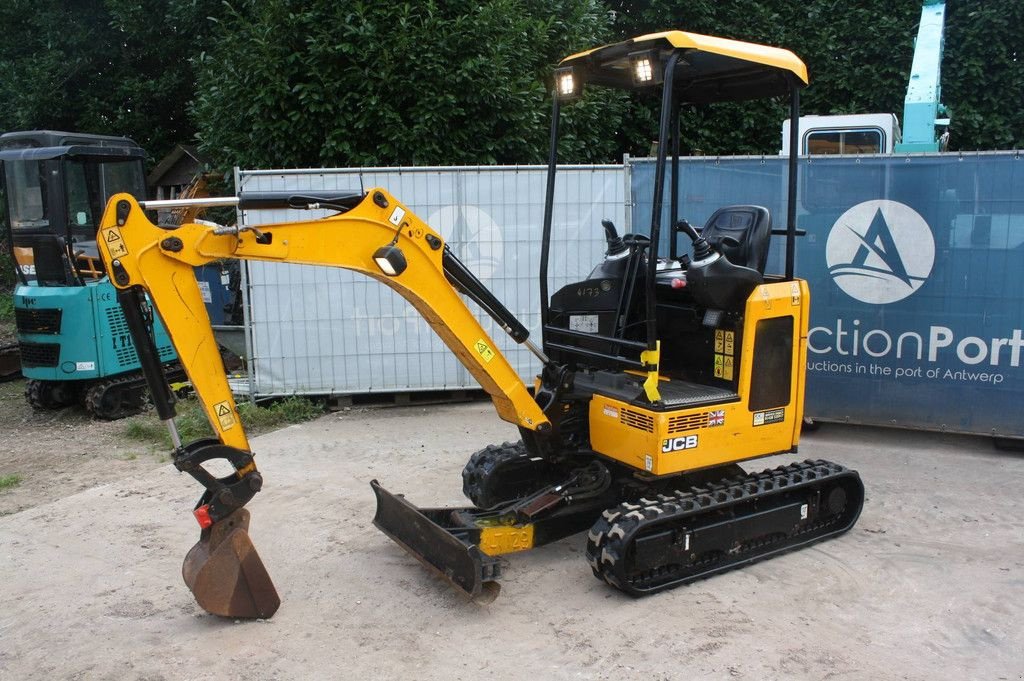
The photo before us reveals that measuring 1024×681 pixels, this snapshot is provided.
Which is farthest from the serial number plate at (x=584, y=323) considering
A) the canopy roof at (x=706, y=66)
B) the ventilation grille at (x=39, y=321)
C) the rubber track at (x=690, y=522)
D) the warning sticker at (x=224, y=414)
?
the ventilation grille at (x=39, y=321)

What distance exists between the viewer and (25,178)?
30.9ft

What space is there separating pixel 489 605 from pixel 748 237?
2.65m

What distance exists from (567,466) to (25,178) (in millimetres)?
7193

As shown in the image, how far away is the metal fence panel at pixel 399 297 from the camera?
8633mm

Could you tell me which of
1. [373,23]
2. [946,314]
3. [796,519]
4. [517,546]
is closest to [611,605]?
[517,546]

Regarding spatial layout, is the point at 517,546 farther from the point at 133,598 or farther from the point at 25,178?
the point at 25,178

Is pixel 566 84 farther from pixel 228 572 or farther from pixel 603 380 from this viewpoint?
pixel 228 572

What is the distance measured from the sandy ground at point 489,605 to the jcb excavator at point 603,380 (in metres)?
0.22

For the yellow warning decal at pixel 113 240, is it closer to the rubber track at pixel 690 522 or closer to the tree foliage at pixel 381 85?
the rubber track at pixel 690 522

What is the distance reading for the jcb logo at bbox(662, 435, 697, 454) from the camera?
4832mm

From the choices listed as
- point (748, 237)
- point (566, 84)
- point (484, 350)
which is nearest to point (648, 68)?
point (566, 84)

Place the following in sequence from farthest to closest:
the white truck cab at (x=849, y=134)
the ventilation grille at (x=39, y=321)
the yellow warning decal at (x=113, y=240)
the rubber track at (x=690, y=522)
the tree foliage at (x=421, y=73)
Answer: the white truck cab at (x=849, y=134) → the tree foliage at (x=421, y=73) → the ventilation grille at (x=39, y=321) → the rubber track at (x=690, y=522) → the yellow warning decal at (x=113, y=240)

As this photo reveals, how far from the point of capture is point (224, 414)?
4.35m

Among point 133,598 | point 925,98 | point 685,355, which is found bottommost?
point 133,598
